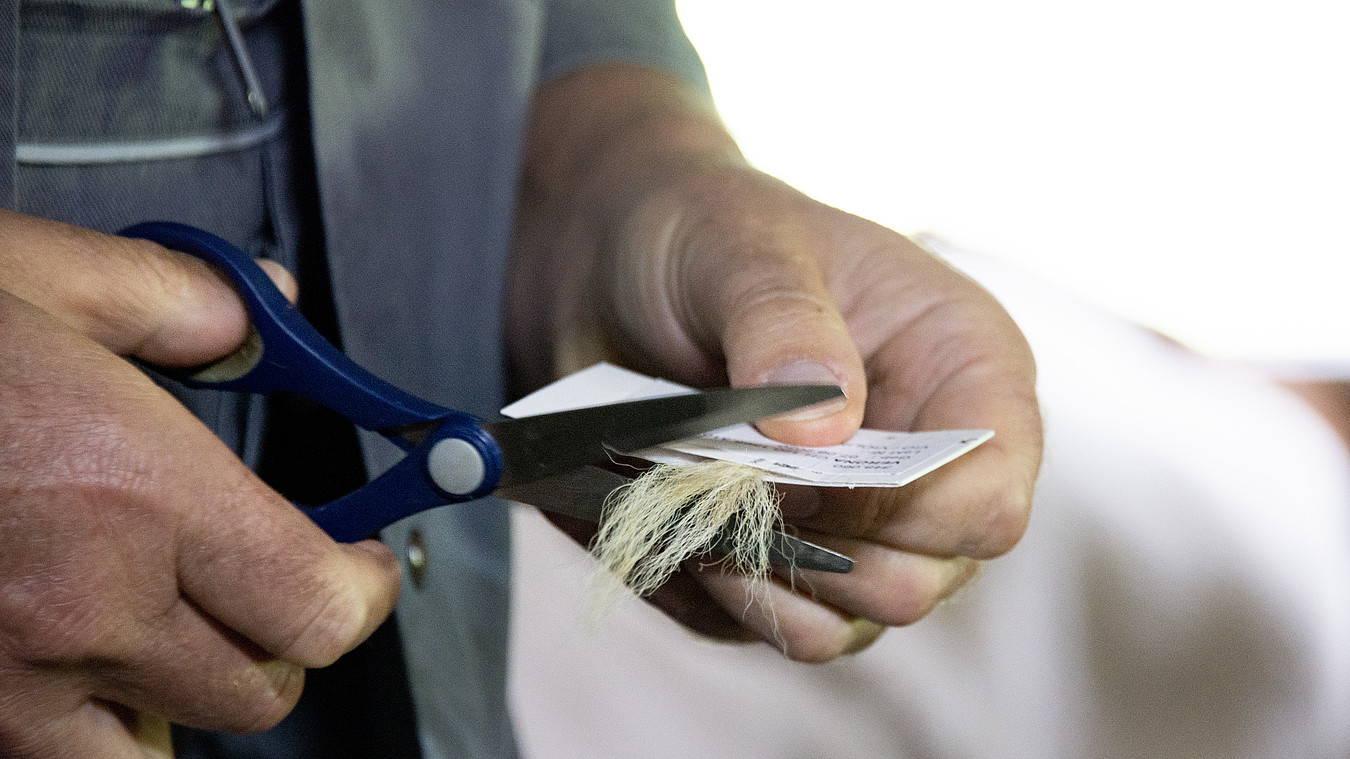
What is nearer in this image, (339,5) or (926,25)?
(339,5)

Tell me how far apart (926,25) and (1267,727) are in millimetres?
812

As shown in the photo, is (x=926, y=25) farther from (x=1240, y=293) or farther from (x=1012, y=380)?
(x=1012, y=380)

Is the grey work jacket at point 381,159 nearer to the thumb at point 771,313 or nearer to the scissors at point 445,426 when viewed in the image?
the scissors at point 445,426

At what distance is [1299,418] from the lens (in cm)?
94

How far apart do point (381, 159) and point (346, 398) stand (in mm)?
206

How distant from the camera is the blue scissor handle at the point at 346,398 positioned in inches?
14.8

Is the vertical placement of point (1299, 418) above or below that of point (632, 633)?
above

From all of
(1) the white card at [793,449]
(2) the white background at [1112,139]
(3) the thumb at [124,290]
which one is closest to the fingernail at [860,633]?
(1) the white card at [793,449]

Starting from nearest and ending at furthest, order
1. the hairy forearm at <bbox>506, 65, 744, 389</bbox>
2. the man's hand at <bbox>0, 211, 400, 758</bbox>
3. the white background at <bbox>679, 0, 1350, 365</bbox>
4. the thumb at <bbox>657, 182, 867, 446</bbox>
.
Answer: the man's hand at <bbox>0, 211, 400, 758</bbox>, the thumb at <bbox>657, 182, 867, 446</bbox>, the hairy forearm at <bbox>506, 65, 744, 389</bbox>, the white background at <bbox>679, 0, 1350, 365</bbox>

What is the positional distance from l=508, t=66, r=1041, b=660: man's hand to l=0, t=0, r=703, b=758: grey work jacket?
6 centimetres

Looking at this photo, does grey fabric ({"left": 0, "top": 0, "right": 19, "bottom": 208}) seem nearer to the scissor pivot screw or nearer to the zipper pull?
the zipper pull

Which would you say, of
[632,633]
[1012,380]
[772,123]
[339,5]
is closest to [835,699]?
[632,633]

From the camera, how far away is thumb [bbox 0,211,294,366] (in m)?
0.33

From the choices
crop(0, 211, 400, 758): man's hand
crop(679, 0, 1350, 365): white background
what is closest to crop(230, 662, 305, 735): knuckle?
crop(0, 211, 400, 758): man's hand
